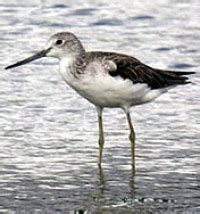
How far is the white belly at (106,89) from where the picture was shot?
1205 cm

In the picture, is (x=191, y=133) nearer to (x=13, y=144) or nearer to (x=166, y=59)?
(x=13, y=144)

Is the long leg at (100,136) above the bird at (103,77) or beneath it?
beneath

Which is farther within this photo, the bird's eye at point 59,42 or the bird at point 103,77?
the bird's eye at point 59,42

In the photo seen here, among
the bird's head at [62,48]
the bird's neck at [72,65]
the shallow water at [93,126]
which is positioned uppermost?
the bird's head at [62,48]

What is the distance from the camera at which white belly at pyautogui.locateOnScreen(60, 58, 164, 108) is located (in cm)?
1205

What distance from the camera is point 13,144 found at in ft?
41.0

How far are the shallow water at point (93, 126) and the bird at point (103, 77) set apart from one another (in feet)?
1.38

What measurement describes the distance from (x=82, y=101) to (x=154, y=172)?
2929 millimetres

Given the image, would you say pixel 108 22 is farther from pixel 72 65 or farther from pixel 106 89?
pixel 106 89

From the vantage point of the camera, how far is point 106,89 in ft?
39.7

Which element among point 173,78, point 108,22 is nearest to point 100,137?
point 173,78

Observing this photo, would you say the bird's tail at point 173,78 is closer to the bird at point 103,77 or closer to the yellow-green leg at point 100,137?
the bird at point 103,77

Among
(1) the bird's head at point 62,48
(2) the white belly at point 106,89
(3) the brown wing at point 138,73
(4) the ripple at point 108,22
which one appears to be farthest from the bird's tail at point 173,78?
(4) the ripple at point 108,22

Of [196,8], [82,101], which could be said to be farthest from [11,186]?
[196,8]
